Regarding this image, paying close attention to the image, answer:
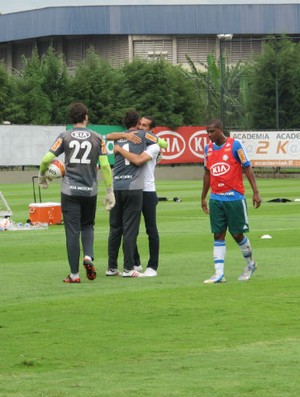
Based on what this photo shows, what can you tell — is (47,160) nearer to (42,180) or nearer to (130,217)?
(42,180)

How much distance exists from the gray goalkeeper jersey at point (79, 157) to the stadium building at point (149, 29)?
7711cm

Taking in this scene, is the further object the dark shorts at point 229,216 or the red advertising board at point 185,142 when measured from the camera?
the red advertising board at point 185,142

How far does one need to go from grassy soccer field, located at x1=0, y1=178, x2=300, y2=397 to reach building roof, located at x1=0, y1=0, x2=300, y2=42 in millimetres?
74111

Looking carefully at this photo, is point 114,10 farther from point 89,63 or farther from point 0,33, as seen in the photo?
point 89,63

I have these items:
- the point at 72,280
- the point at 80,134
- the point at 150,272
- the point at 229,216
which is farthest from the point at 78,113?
the point at 150,272

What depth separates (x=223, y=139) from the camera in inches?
568

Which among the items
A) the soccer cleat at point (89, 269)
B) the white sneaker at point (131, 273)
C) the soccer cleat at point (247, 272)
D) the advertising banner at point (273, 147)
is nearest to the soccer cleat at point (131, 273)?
the white sneaker at point (131, 273)

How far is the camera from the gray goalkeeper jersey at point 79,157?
14820mm

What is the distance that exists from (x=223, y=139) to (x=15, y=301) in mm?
3161

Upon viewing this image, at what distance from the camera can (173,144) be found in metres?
61.1

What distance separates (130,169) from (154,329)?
4802 millimetres

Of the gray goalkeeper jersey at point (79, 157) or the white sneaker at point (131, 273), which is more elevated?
the gray goalkeeper jersey at point (79, 157)

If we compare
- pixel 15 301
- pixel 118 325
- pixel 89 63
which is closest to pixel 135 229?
pixel 15 301

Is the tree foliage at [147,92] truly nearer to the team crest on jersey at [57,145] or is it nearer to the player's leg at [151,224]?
the player's leg at [151,224]
